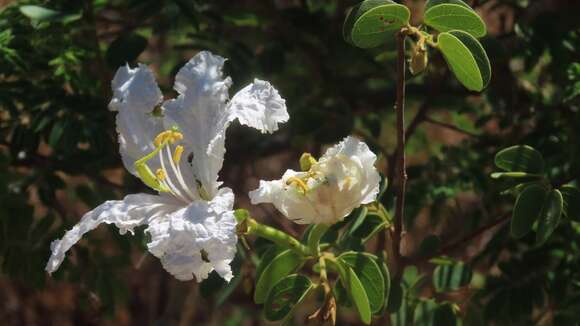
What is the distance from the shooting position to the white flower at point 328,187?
3.77 feet

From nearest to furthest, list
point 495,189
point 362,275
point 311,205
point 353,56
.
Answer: point 311,205 → point 362,275 → point 495,189 → point 353,56

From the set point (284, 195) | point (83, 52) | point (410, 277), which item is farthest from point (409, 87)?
point (284, 195)

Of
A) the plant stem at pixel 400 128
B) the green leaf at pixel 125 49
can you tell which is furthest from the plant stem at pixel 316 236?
the green leaf at pixel 125 49

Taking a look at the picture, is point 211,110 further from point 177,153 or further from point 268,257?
point 268,257

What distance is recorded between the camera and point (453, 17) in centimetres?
119

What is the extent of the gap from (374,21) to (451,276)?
621 millimetres

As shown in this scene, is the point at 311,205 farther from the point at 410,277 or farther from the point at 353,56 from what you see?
the point at 353,56

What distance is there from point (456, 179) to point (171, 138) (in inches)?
29.0

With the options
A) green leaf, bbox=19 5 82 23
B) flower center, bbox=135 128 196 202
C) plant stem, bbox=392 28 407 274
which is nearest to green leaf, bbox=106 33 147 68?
green leaf, bbox=19 5 82 23

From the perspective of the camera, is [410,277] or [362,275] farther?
[410,277]

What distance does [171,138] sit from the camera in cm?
132

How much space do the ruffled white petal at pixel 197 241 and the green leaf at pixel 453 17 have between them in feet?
1.21

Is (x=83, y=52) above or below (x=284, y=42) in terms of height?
above

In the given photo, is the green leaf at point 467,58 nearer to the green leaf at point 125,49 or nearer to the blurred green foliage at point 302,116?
the blurred green foliage at point 302,116
